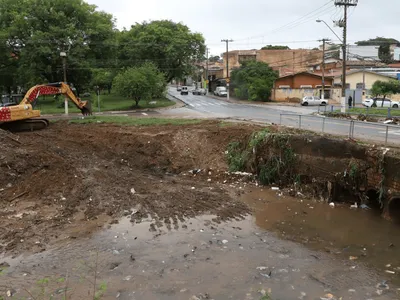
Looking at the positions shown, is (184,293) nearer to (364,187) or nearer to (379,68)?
(364,187)

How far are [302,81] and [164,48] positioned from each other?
869 inches

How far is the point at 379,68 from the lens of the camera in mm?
61406

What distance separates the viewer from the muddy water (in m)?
8.03

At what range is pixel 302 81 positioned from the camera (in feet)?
197

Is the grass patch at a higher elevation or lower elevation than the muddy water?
higher

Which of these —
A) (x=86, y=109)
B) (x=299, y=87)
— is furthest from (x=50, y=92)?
(x=299, y=87)

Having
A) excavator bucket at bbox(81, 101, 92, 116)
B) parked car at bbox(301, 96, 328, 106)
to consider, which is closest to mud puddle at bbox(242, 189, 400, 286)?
excavator bucket at bbox(81, 101, 92, 116)

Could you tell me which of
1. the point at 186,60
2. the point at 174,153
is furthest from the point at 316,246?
the point at 186,60

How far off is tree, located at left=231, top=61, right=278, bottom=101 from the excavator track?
127ft

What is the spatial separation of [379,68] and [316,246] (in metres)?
58.9

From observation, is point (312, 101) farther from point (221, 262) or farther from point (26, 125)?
point (221, 262)

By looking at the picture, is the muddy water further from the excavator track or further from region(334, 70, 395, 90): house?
region(334, 70, 395, 90): house

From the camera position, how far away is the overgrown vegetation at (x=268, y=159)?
15.8 meters

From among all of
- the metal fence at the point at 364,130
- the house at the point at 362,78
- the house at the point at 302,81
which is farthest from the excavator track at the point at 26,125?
the house at the point at 362,78
